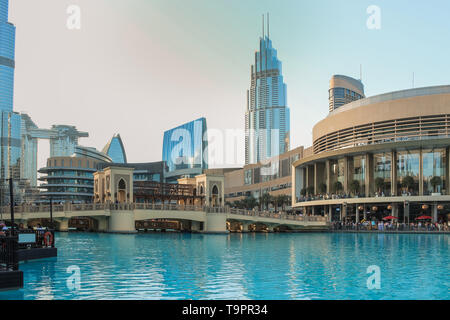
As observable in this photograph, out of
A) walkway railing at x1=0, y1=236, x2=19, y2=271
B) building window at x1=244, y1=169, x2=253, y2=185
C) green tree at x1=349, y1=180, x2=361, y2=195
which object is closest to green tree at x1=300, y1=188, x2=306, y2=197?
green tree at x1=349, y1=180, x2=361, y2=195

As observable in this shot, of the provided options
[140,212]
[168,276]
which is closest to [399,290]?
[168,276]

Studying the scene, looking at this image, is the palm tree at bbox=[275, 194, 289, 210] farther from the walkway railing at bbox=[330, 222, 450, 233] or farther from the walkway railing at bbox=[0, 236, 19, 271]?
the walkway railing at bbox=[0, 236, 19, 271]

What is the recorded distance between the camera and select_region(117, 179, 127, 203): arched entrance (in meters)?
69.2

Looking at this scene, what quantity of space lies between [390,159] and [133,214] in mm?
41228

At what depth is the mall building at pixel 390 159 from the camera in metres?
75.2

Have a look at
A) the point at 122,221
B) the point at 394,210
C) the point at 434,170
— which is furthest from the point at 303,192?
the point at 122,221

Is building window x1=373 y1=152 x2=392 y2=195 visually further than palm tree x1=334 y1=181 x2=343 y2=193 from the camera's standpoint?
No

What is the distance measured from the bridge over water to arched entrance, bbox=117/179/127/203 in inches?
161

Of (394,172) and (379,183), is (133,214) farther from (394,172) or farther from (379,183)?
(394,172)

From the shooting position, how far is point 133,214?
61.9m

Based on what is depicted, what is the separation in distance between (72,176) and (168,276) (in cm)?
13350

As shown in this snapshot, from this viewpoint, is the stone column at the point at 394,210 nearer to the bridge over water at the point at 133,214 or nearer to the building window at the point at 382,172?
the building window at the point at 382,172

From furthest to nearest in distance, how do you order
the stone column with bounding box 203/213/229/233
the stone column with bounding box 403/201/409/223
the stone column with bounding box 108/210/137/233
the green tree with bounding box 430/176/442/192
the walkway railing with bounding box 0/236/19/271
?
the stone column with bounding box 403/201/409/223 < the green tree with bounding box 430/176/442/192 < the stone column with bounding box 203/213/229/233 < the stone column with bounding box 108/210/137/233 < the walkway railing with bounding box 0/236/19/271

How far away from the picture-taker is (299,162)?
98000 millimetres
